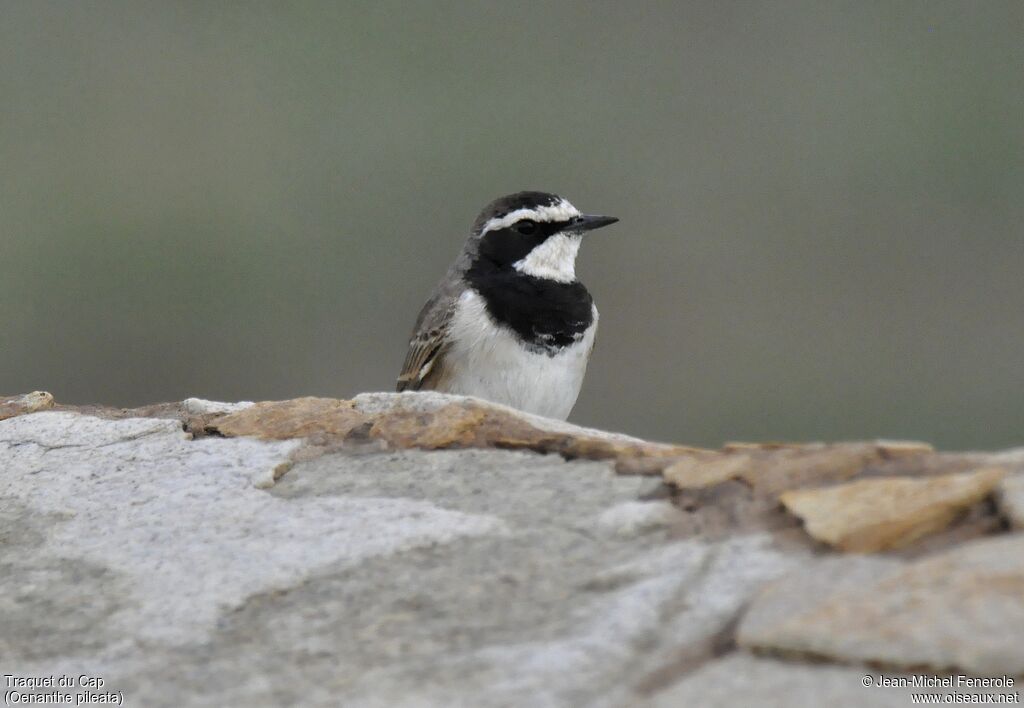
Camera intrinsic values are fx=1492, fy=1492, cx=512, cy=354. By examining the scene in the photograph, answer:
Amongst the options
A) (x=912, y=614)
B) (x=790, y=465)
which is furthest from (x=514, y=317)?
(x=912, y=614)

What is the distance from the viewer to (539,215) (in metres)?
7.58

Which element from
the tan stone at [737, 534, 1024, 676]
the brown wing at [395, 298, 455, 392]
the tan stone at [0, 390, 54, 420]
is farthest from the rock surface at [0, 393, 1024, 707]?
the brown wing at [395, 298, 455, 392]

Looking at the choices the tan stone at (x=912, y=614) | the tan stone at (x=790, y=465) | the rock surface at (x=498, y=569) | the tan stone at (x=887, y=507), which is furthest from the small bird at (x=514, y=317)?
the tan stone at (x=912, y=614)

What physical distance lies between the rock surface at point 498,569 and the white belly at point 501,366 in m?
2.18

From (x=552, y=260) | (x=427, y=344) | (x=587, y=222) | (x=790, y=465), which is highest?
(x=587, y=222)

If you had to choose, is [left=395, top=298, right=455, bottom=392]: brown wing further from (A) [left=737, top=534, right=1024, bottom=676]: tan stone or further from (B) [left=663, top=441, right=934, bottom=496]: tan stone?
(A) [left=737, top=534, right=1024, bottom=676]: tan stone

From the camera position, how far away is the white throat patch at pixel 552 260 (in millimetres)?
7520

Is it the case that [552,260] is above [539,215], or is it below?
below

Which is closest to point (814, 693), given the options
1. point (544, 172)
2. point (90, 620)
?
point (90, 620)

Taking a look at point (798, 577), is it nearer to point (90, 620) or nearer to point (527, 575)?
point (527, 575)

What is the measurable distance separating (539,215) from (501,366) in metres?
0.92

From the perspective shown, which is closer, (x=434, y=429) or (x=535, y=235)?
(x=434, y=429)

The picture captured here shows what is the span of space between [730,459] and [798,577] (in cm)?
88

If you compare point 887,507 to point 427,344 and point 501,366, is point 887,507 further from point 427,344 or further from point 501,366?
point 427,344
